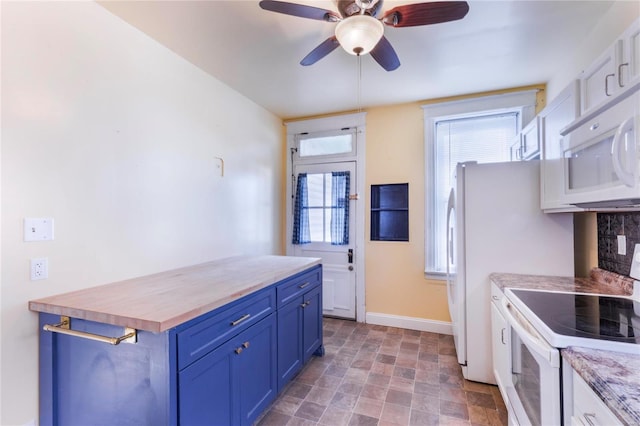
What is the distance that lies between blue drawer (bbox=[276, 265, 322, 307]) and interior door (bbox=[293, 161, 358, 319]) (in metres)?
1.02

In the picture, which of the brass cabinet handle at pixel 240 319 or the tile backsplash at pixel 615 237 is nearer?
the brass cabinet handle at pixel 240 319

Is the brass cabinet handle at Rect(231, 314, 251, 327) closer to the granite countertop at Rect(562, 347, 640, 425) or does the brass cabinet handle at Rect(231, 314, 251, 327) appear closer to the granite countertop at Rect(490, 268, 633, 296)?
the granite countertop at Rect(562, 347, 640, 425)

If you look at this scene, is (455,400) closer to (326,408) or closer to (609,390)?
(326,408)

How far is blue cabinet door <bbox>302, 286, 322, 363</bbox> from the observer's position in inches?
93.4

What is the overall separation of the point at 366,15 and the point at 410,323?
3.08 meters

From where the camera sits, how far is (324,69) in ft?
8.50

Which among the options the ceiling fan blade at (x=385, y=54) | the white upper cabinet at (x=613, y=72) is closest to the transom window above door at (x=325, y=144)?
the ceiling fan blade at (x=385, y=54)

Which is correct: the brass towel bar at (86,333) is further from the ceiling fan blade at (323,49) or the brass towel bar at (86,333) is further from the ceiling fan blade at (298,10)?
the ceiling fan blade at (323,49)

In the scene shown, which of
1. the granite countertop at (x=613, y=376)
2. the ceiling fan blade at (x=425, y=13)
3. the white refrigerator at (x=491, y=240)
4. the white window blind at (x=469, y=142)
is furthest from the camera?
the white window blind at (x=469, y=142)

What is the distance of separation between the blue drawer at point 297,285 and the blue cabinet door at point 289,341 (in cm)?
5

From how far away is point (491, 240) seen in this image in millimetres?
2221

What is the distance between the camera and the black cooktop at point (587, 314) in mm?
1131

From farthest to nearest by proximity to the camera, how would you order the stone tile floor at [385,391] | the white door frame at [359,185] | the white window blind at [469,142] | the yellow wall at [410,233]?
the white door frame at [359,185] → the yellow wall at [410,233] → the white window blind at [469,142] → the stone tile floor at [385,391]

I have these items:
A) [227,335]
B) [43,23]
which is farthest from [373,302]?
[43,23]
